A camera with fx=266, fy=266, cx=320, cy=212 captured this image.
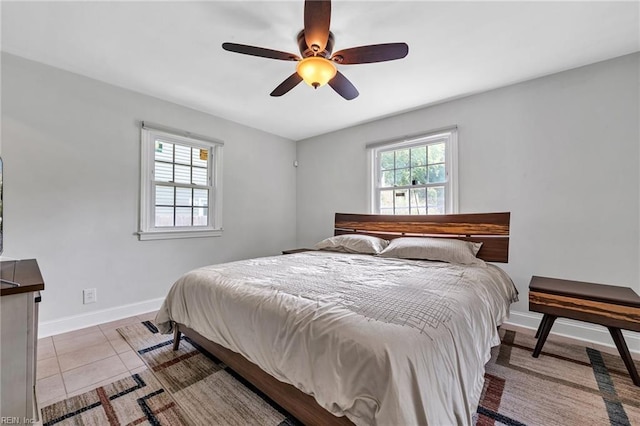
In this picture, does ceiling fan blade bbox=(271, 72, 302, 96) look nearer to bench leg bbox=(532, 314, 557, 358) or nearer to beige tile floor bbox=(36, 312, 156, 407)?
beige tile floor bbox=(36, 312, 156, 407)

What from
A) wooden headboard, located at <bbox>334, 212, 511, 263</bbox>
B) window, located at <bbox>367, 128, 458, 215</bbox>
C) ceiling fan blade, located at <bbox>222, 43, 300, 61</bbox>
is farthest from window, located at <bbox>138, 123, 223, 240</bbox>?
window, located at <bbox>367, 128, 458, 215</bbox>

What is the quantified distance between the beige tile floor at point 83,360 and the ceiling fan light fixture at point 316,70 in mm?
2433

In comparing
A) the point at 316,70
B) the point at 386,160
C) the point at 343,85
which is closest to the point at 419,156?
the point at 386,160

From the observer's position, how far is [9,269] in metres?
1.55

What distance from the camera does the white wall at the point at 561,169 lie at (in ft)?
7.46

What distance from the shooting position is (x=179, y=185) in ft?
11.0

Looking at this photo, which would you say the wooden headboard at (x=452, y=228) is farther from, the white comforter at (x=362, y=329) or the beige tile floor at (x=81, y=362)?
the beige tile floor at (x=81, y=362)

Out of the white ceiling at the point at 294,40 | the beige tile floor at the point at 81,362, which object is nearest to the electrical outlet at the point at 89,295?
the beige tile floor at the point at 81,362

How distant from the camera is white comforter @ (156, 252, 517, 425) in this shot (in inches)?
38.1

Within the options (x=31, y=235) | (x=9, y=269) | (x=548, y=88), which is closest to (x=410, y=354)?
(x=9, y=269)

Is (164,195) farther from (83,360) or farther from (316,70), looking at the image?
(316,70)

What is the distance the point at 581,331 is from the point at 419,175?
2180 millimetres

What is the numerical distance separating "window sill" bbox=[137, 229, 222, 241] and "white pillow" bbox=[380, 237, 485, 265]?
227cm

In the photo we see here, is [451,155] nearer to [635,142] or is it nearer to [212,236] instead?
[635,142]
